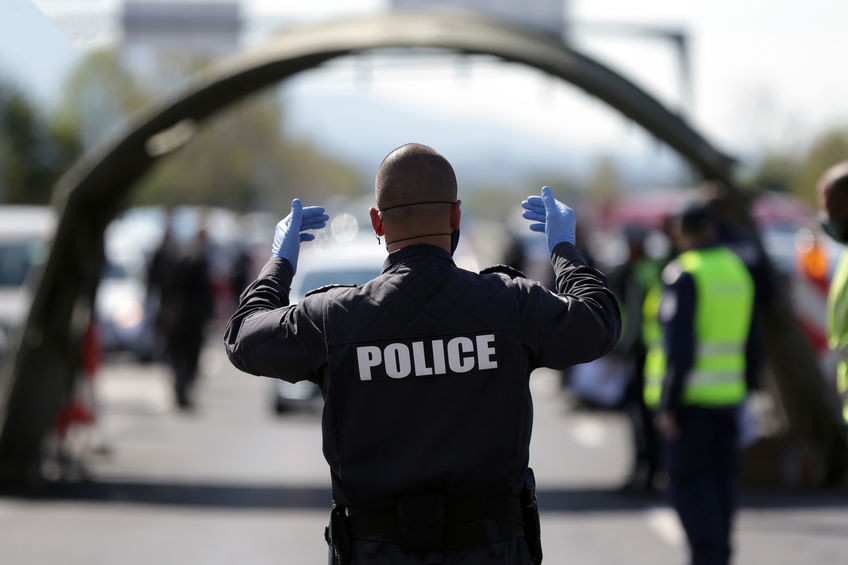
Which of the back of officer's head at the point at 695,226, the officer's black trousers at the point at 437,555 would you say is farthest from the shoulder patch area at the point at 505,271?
the back of officer's head at the point at 695,226

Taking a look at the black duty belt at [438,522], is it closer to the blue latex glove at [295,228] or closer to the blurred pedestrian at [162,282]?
the blue latex glove at [295,228]

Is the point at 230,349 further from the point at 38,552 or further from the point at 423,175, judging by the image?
the point at 38,552

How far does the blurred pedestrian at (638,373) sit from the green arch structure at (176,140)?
2.88 feet

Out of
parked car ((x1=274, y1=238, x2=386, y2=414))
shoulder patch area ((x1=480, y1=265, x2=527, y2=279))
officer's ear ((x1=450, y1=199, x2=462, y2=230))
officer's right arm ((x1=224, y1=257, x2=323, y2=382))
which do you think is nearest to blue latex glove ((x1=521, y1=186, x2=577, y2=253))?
shoulder patch area ((x1=480, y1=265, x2=527, y2=279))

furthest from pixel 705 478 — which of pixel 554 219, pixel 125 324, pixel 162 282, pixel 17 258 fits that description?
pixel 125 324

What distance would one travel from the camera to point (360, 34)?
429 inches

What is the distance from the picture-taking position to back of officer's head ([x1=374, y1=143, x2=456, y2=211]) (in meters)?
3.60

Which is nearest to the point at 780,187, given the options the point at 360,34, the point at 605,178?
the point at 360,34

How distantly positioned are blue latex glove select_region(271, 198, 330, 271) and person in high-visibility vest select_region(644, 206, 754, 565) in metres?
3.65

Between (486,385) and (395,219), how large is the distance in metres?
0.52

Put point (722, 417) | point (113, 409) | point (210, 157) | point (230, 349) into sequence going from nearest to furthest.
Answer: point (230, 349) → point (722, 417) → point (113, 409) → point (210, 157)

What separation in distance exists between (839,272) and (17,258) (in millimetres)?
17710

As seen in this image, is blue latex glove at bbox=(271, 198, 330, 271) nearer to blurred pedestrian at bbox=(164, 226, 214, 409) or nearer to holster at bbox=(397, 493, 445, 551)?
holster at bbox=(397, 493, 445, 551)

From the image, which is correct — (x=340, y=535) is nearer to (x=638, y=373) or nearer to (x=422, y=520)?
(x=422, y=520)
